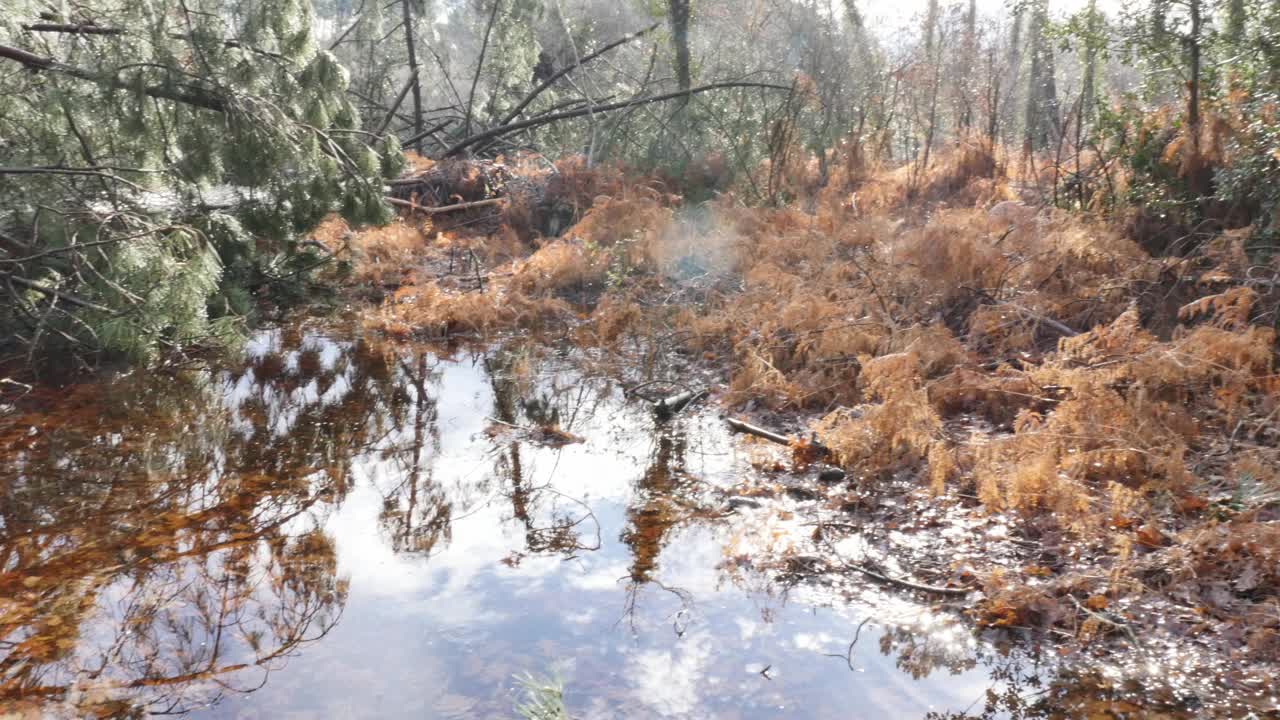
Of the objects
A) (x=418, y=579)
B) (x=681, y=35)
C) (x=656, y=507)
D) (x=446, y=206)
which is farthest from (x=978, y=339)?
(x=446, y=206)

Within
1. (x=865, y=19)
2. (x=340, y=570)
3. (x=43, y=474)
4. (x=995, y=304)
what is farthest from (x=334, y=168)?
(x=865, y=19)

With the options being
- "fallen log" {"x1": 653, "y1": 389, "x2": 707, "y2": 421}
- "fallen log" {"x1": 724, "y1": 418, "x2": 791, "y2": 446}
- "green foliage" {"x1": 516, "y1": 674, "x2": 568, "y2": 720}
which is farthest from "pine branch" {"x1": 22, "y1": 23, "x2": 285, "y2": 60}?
"green foliage" {"x1": 516, "y1": 674, "x2": 568, "y2": 720}

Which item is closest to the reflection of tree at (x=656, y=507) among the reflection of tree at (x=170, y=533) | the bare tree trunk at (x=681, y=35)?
the reflection of tree at (x=170, y=533)

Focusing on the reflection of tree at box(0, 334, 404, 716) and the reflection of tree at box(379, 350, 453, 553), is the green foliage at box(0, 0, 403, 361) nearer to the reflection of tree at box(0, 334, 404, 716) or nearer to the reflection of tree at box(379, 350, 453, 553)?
the reflection of tree at box(0, 334, 404, 716)

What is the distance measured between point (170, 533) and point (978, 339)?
503 centimetres

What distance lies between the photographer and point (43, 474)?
525cm

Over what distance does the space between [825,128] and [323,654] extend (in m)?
9.15

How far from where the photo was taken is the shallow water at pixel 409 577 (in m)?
3.24

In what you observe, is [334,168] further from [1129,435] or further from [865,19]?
[865,19]

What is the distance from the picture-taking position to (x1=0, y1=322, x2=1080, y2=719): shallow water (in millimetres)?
3236

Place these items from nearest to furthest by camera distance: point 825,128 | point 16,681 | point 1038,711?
point 1038,711, point 16,681, point 825,128

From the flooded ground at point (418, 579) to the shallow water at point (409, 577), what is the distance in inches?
0.5

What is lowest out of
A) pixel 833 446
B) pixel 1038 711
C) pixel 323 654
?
pixel 1038 711

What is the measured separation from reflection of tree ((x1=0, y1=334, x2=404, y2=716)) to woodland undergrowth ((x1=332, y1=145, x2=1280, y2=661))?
2.59m
